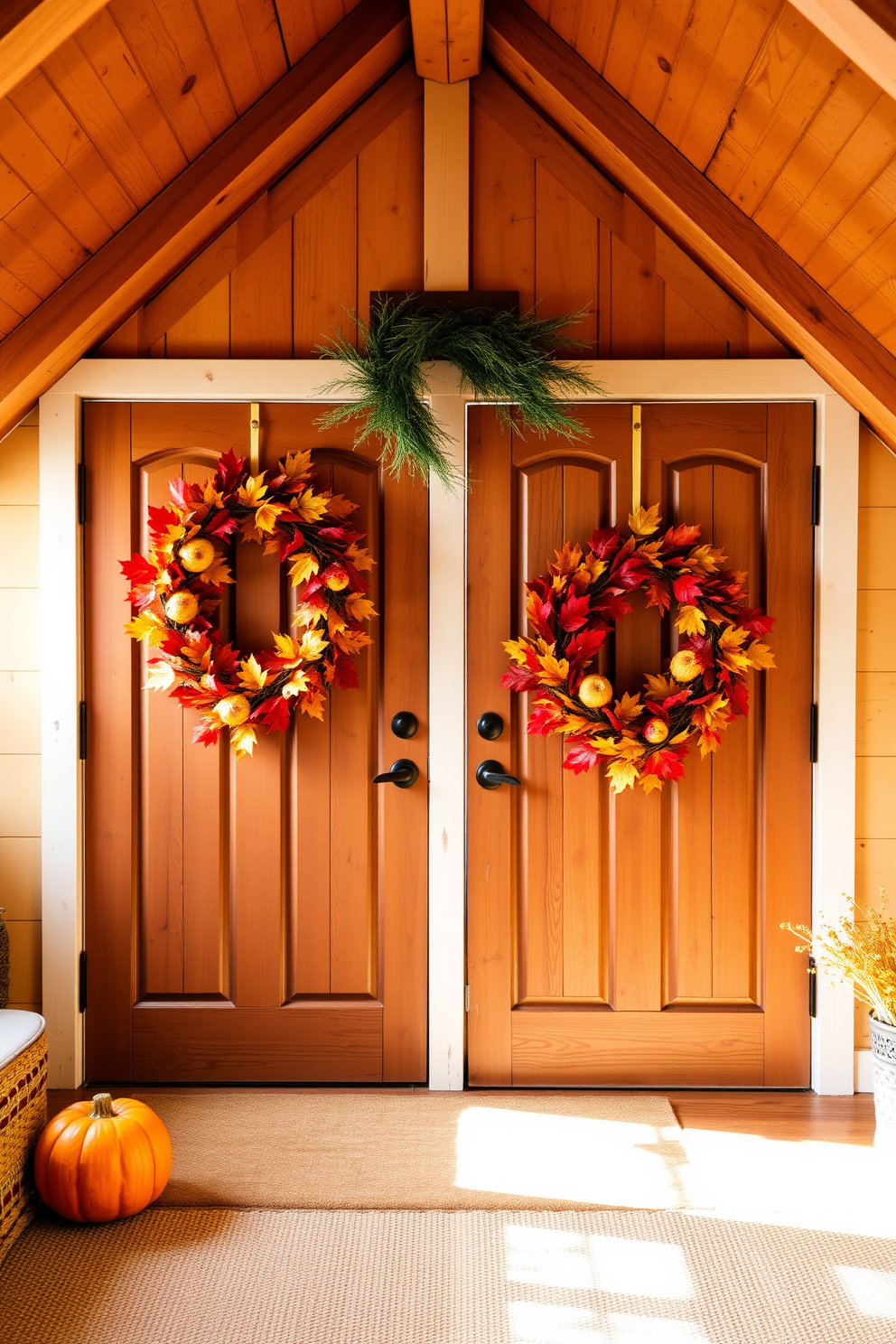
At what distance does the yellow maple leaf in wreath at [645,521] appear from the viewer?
2.16 metres

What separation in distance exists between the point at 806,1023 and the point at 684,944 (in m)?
0.38

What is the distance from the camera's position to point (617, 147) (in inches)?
79.0

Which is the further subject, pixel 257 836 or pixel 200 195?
pixel 257 836

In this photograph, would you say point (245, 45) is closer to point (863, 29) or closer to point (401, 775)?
point (863, 29)

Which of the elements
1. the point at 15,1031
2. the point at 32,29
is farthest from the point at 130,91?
the point at 15,1031

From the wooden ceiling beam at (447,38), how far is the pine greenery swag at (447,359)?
22.2 inches

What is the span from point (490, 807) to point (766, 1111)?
102 centimetres

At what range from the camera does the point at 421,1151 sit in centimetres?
197

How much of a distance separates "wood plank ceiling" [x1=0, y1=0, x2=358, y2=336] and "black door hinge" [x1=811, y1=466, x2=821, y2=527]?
1589 millimetres

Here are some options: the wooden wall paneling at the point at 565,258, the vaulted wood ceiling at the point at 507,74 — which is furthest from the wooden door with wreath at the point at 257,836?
the wooden wall paneling at the point at 565,258

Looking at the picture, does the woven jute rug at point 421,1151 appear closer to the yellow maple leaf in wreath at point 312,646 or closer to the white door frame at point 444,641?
the white door frame at point 444,641

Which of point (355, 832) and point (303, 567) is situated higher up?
point (303, 567)

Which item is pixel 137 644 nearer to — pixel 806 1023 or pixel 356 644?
pixel 356 644

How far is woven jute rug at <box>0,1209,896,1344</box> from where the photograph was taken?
1.48m
